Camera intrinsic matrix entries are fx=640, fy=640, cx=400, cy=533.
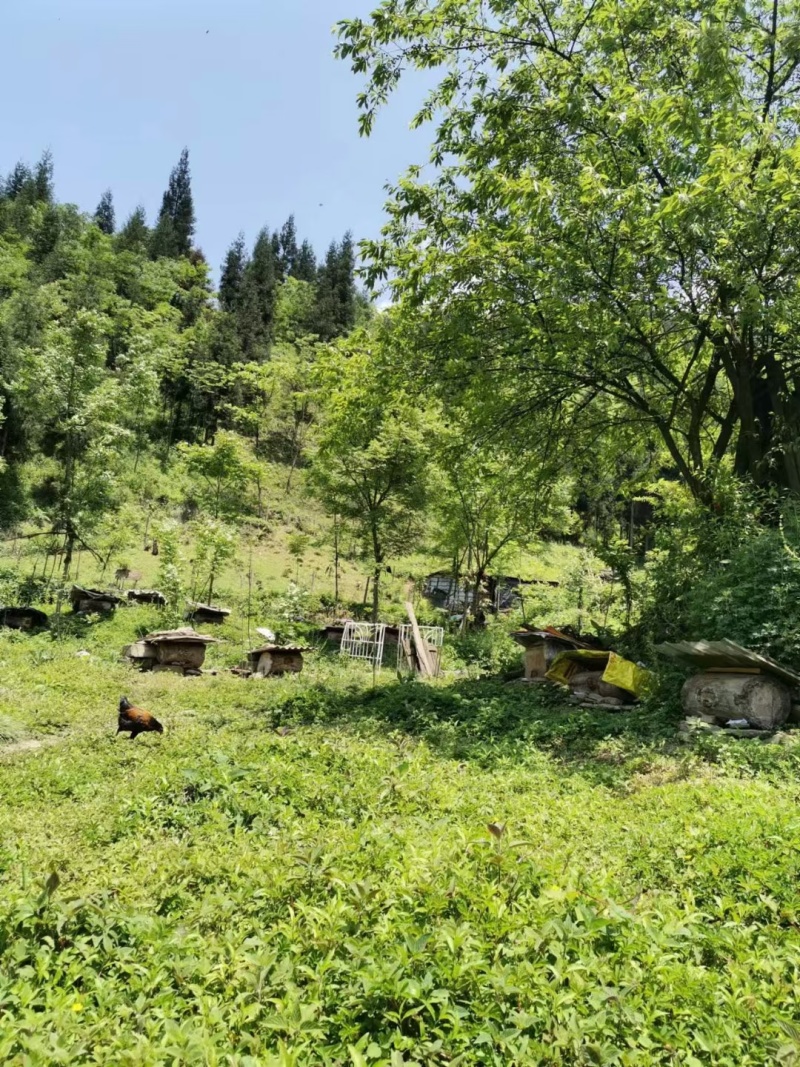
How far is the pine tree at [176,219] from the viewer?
215 feet

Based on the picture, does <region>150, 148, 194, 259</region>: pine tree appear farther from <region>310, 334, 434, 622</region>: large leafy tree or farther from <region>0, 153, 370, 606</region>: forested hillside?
<region>310, 334, 434, 622</region>: large leafy tree

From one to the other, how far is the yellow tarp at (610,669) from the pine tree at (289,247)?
75913 mm

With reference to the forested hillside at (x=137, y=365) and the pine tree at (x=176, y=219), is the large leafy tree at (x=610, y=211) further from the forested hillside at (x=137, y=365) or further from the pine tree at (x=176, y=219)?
the pine tree at (x=176, y=219)

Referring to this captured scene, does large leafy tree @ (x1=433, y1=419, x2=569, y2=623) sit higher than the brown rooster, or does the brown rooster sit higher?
large leafy tree @ (x1=433, y1=419, x2=569, y2=623)

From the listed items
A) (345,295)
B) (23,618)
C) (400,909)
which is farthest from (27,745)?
(345,295)

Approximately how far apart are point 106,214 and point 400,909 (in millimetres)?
90423

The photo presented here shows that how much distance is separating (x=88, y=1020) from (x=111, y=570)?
24.6m

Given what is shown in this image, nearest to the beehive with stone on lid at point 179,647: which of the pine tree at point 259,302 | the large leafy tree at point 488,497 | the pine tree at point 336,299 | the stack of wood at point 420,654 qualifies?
the stack of wood at point 420,654

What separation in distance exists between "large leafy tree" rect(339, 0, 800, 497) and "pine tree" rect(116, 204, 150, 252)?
56.0m

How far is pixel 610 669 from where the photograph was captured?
9.80 m

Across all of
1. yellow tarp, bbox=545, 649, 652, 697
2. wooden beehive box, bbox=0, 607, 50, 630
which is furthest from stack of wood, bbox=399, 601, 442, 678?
wooden beehive box, bbox=0, 607, 50, 630

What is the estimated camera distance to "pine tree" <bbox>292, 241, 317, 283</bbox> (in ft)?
246

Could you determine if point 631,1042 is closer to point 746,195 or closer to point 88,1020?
point 88,1020

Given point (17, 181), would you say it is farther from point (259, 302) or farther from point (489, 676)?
point (489, 676)
